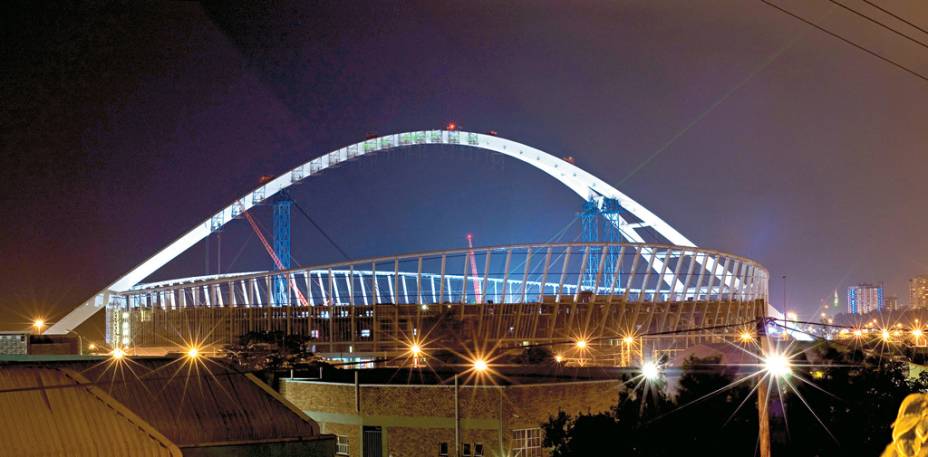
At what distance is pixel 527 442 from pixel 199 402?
1023 centimetres

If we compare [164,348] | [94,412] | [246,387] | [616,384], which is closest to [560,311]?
[164,348]

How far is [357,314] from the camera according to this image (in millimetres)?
74188

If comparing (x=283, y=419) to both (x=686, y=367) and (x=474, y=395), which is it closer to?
(x=474, y=395)

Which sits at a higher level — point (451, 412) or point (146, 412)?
point (146, 412)

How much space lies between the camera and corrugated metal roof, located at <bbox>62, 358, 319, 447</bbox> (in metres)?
28.4

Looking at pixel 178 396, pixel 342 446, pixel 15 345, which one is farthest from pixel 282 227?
pixel 178 396

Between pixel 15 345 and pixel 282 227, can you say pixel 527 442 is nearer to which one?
pixel 15 345

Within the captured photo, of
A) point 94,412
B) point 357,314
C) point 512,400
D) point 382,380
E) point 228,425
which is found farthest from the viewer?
point 357,314

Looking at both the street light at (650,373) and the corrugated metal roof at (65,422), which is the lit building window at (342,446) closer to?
the corrugated metal roof at (65,422)

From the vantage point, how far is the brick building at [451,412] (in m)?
32.6

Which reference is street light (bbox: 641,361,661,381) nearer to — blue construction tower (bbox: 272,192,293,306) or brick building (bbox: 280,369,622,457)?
brick building (bbox: 280,369,622,457)

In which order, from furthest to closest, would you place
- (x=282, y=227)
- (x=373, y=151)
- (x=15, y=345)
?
(x=373, y=151) → (x=282, y=227) → (x=15, y=345)

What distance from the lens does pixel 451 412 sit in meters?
33.2

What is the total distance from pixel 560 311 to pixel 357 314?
47.5 feet
